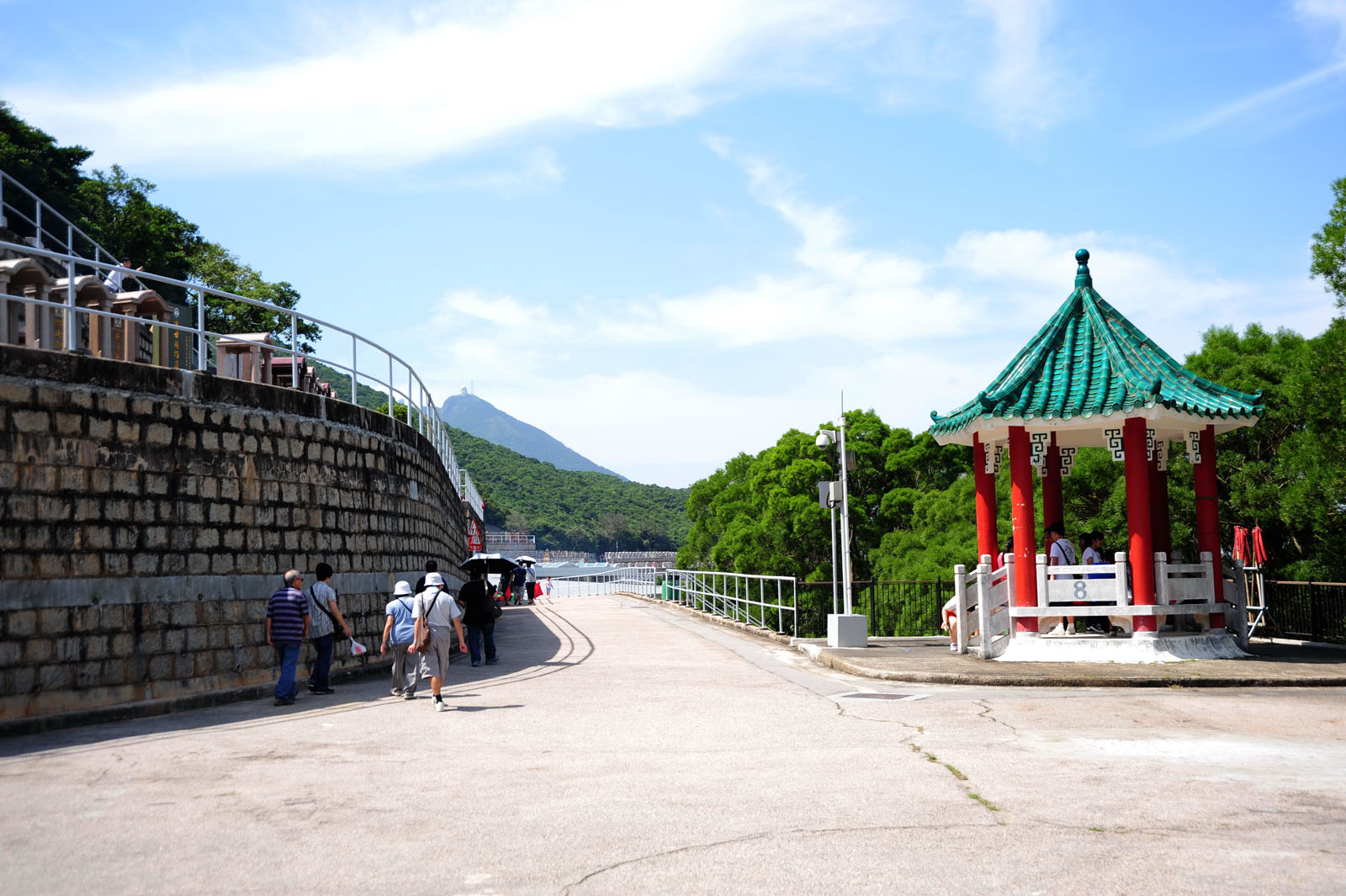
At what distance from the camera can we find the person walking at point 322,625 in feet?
47.2

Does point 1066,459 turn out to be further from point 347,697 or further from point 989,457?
point 347,697

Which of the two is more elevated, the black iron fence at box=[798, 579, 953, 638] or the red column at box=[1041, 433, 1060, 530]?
the red column at box=[1041, 433, 1060, 530]

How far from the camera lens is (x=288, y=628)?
1344 centimetres

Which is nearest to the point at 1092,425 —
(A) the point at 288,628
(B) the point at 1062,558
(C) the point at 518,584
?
(B) the point at 1062,558

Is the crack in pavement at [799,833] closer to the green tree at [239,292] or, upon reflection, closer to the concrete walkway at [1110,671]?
the concrete walkway at [1110,671]

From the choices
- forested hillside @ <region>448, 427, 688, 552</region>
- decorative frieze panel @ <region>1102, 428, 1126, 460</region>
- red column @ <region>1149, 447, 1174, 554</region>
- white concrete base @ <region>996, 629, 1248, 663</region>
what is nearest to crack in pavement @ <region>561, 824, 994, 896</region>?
white concrete base @ <region>996, 629, 1248, 663</region>

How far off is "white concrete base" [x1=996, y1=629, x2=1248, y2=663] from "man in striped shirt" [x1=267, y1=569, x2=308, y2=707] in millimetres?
9600

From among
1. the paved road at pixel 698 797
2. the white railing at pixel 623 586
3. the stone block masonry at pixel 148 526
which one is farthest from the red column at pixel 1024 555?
the white railing at pixel 623 586

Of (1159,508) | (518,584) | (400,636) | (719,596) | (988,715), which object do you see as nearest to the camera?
(988,715)

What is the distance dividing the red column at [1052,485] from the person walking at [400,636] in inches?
416

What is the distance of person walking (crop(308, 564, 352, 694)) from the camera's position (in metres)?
14.4

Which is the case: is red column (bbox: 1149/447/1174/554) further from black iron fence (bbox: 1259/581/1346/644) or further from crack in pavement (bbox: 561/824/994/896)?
crack in pavement (bbox: 561/824/994/896)

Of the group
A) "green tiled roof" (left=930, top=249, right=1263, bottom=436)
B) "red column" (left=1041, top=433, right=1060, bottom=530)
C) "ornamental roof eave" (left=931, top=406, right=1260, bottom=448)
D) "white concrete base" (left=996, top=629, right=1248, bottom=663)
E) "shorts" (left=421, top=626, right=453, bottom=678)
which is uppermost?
"green tiled roof" (left=930, top=249, right=1263, bottom=436)

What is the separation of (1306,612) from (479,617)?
14.8 meters
